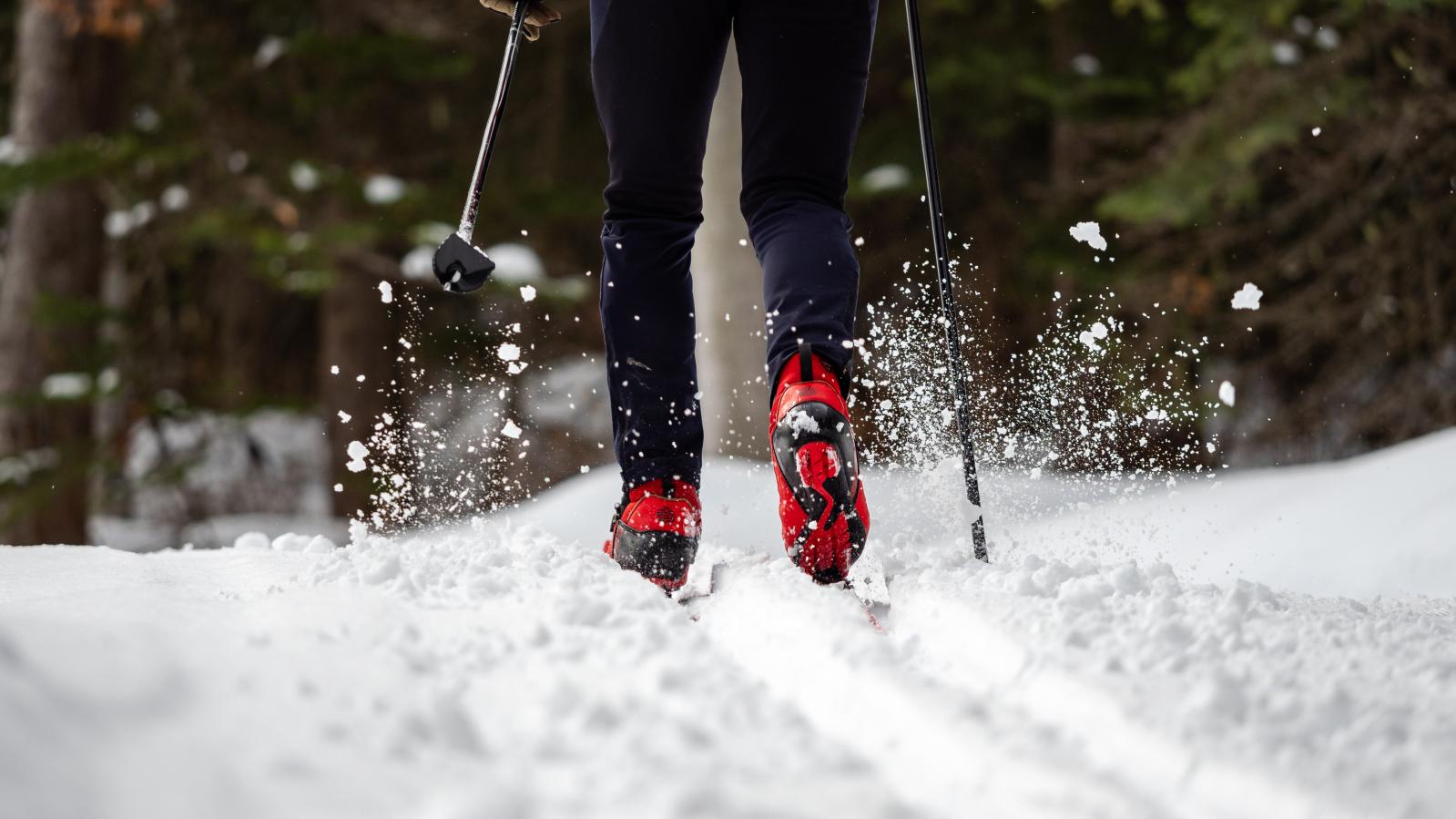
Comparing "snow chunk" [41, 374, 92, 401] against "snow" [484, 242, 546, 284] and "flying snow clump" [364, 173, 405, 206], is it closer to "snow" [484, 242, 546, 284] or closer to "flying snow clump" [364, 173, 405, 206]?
"flying snow clump" [364, 173, 405, 206]

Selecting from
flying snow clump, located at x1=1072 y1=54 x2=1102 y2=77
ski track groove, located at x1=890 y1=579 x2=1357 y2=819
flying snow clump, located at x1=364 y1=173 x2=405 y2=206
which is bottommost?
ski track groove, located at x1=890 y1=579 x2=1357 y2=819

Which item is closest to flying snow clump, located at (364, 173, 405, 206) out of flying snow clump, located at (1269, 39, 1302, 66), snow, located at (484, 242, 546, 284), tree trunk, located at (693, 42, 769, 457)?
snow, located at (484, 242, 546, 284)

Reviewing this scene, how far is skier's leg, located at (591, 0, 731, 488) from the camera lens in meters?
1.88

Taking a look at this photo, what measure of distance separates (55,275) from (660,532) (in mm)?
6499

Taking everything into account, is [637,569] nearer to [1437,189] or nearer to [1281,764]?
[1281,764]

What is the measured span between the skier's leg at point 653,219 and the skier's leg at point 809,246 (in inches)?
4.3

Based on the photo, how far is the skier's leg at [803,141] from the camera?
1895 millimetres

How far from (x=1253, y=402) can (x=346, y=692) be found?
8.02 meters

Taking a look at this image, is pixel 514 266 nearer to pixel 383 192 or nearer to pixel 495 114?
pixel 383 192

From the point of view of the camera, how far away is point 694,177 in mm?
1986

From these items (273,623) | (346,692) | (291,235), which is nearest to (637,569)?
(273,623)

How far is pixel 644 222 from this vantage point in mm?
1979

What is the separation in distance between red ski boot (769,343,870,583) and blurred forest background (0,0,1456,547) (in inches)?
105

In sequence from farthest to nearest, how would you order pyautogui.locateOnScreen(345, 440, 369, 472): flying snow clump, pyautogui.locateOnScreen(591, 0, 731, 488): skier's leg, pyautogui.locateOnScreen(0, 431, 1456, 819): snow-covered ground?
pyautogui.locateOnScreen(345, 440, 369, 472): flying snow clump → pyautogui.locateOnScreen(591, 0, 731, 488): skier's leg → pyautogui.locateOnScreen(0, 431, 1456, 819): snow-covered ground
